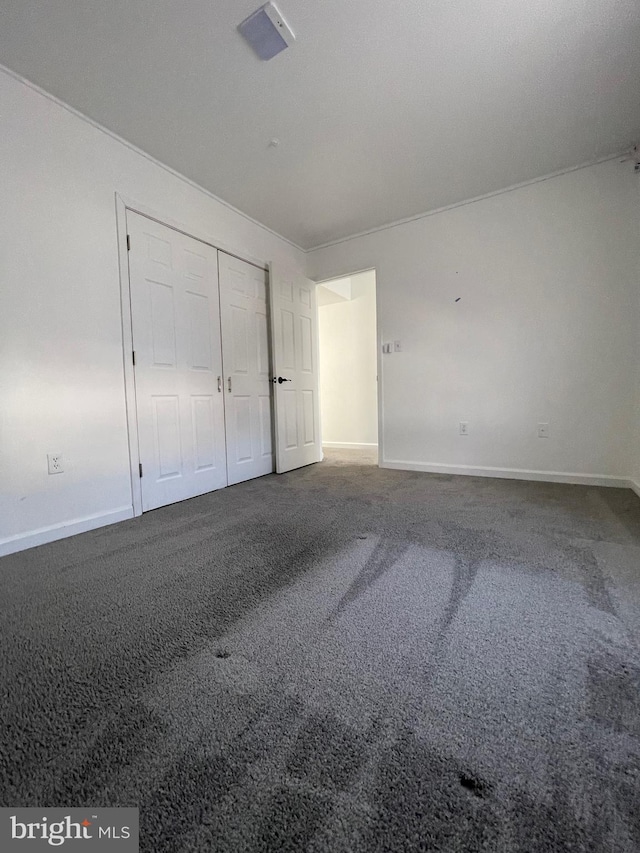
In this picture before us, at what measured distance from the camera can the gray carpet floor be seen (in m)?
0.61

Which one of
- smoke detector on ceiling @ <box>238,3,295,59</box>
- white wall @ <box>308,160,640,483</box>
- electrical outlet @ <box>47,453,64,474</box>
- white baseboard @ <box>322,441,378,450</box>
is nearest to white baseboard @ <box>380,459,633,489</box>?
white wall @ <box>308,160,640,483</box>

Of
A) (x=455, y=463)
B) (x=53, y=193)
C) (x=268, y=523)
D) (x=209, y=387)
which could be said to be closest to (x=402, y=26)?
(x=53, y=193)

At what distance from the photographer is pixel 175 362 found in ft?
8.84

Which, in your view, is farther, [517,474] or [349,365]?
[349,365]

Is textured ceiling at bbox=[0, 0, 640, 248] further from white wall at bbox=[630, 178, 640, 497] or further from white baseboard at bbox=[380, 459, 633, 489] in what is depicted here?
white baseboard at bbox=[380, 459, 633, 489]

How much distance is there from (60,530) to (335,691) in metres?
1.90

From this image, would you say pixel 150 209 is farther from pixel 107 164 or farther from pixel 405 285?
pixel 405 285

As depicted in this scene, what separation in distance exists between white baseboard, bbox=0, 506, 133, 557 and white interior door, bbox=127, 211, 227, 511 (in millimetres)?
211

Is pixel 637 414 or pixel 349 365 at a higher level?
pixel 349 365

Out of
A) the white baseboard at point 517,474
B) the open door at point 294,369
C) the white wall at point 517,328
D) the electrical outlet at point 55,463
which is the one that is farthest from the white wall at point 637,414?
the electrical outlet at point 55,463

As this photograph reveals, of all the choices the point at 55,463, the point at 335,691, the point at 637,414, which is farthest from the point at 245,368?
the point at 637,414

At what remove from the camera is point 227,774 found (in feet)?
2.22

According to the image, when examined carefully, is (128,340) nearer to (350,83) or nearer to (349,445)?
(350,83)

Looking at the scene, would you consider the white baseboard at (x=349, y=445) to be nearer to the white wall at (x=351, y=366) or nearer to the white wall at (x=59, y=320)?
the white wall at (x=351, y=366)
